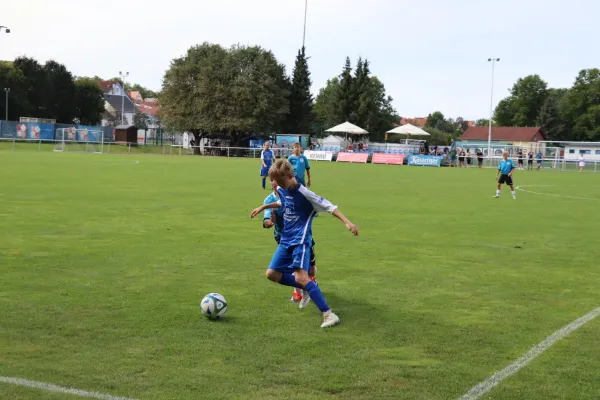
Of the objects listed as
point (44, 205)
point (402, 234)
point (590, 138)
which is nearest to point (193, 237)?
point (402, 234)

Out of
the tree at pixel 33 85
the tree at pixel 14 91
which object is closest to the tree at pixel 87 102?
the tree at pixel 33 85

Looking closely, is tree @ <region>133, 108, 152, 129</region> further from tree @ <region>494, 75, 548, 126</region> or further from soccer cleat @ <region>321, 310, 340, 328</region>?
soccer cleat @ <region>321, 310, 340, 328</region>

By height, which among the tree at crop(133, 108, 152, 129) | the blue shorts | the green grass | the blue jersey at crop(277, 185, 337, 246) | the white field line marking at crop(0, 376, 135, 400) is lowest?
the white field line marking at crop(0, 376, 135, 400)

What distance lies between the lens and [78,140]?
64.0 m

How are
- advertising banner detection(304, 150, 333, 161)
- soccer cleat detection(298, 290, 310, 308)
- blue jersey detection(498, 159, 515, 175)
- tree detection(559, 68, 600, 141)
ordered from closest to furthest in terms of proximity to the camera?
1. soccer cleat detection(298, 290, 310, 308)
2. blue jersey detection(498, 159, 515, 175)
3. advertising banner detection(304, 150, 333, 161)
4. tree detection(559, 68, 600, 141)

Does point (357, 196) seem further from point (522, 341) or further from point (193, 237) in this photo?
point (522, 341)

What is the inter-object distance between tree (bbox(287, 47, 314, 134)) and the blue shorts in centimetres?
7140

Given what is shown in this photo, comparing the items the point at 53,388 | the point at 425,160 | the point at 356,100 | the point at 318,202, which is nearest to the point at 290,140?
the point at 425,160

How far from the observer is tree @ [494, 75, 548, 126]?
116 meters

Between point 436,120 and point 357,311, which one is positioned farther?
point 436,120

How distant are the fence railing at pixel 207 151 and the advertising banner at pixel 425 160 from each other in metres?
1.01

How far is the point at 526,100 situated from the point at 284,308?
120 m

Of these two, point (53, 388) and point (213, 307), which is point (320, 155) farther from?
point (53, 388)

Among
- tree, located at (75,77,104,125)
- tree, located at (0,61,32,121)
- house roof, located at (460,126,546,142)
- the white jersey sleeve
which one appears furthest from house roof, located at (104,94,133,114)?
the white jersey sleeve
